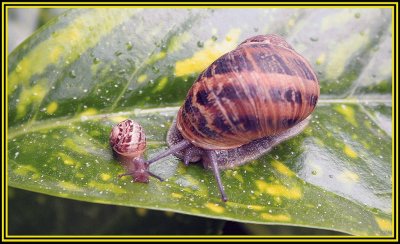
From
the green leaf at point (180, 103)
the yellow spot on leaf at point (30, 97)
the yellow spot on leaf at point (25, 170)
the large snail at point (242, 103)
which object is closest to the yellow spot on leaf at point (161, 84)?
the green leaf at point (180, 103)

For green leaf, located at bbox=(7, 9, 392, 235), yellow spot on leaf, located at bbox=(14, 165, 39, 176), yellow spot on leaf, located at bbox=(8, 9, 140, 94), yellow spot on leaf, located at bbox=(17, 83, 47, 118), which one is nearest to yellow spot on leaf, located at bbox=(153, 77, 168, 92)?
green leaf, located at bbox=(7, 9, 392, 235)

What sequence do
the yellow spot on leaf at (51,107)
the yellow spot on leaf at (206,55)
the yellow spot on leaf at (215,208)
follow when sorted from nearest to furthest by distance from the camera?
1. the yellow spot on leaf at (215,208)
2. the yellow spot on leaf at (51,107)
3. the yellow spot on leaf at (206,55)

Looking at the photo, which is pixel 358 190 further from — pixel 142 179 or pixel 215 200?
pixel 142 179

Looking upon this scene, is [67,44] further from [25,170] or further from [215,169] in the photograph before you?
[215,169]

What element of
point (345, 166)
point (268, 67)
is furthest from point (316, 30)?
point (345, 166)

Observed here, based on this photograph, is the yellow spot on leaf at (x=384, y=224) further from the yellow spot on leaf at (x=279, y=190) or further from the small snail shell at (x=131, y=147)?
the small snail shell at (x=131, y=147)

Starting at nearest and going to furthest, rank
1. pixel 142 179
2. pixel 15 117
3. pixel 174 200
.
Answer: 1. pixel 174 200
2. pixel 142 179
3. pixel 15 117

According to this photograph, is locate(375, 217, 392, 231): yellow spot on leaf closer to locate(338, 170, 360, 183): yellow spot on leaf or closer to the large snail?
locate(338, 170, 360, 183): yellow spot on leaf
